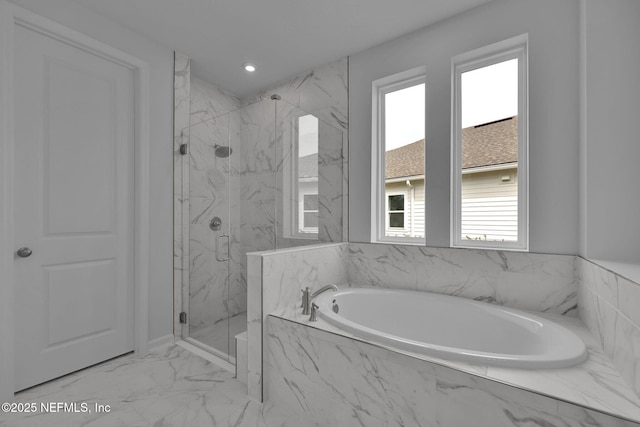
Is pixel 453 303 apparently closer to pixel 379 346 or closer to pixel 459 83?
pixel 379 346

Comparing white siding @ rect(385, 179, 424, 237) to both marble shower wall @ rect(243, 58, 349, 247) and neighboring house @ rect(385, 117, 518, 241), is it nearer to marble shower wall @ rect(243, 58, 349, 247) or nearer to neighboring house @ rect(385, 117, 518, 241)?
neighboring house @ rect(385, 117, 518, 241)

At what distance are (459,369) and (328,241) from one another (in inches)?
58.7

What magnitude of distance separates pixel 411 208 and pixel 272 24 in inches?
72.0

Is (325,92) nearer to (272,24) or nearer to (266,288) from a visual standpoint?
(272,24)

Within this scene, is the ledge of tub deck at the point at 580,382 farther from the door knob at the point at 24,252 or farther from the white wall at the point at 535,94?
the door knob at the point at 24,252

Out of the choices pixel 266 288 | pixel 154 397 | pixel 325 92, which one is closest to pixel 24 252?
pixel 154 397

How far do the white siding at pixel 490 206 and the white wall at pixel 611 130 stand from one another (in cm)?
43

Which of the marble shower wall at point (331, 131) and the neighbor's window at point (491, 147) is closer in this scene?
the neighbor's window at point (491, 147)

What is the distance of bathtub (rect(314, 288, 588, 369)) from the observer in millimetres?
1117

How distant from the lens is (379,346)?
125 cm

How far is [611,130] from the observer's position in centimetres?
150

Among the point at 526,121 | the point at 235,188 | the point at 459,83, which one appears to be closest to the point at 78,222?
the point at 235,188

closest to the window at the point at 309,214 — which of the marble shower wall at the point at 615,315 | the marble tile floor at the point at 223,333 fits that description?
the marble tile floor at the point at 223,333

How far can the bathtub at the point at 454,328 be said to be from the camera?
1117mm
